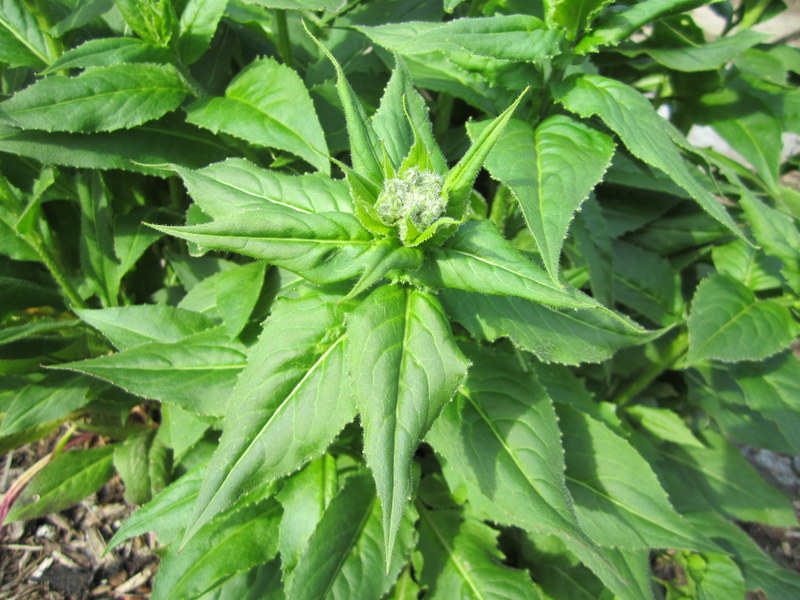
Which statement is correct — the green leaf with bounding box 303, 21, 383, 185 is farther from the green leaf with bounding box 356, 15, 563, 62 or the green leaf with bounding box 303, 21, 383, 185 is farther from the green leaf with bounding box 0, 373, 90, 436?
the green leaf with bounding box 0, 373, 90, 436

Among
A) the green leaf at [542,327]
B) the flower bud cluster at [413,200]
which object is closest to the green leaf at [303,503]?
the green leaf at [542,327]

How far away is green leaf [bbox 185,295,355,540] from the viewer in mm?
1447

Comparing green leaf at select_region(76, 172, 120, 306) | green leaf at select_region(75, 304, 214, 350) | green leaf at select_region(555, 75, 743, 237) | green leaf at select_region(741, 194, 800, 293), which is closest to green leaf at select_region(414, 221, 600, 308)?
green leaf at select_region(555, 75, 743, 237)

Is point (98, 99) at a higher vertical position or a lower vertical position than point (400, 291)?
higher

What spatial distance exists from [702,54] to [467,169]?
1554mm

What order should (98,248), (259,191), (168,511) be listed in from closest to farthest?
(259,191), (168,511), (98,248)

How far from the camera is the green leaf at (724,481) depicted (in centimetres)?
300

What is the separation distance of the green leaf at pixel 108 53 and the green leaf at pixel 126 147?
10.0 inches

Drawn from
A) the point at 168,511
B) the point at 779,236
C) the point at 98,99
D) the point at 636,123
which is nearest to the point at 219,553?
the point at 168,511

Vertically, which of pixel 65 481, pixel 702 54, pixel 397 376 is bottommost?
pixel 65 481

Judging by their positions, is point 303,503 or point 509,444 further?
point 303,503

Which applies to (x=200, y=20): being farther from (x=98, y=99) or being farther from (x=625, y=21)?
(x=625, y=21)

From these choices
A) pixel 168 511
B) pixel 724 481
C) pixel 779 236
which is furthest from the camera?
Answer: pixel 724 481

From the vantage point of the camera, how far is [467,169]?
1.38 metres
